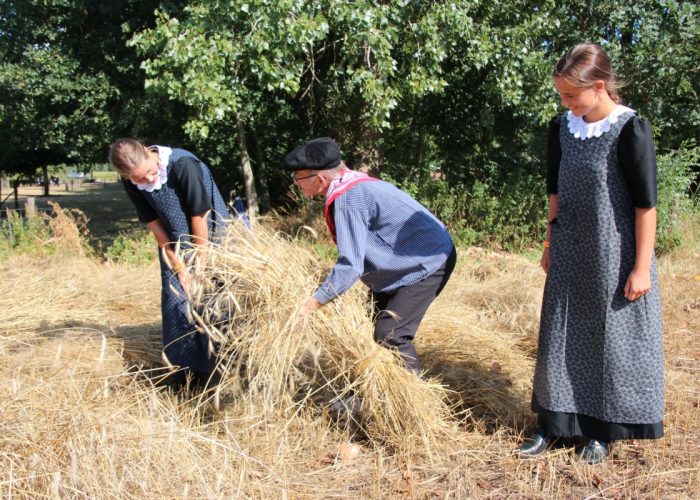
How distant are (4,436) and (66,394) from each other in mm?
427

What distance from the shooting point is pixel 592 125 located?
2424 millimetres

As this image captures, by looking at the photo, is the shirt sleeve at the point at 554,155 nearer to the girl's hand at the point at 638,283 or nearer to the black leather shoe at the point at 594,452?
the girl's hand at the point at 638,283

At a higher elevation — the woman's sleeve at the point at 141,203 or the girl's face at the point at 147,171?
the girl's face at the point at 147,171

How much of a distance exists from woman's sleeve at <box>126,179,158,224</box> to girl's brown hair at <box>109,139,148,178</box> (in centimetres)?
25

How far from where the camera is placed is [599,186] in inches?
94.9

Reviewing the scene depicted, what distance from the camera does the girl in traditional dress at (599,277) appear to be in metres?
2.34

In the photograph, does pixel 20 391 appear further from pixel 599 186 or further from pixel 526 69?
pixel 526 69

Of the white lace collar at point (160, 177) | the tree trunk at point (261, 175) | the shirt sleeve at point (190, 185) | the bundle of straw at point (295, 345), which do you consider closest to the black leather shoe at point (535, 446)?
the bundle of straw at point (295, 345)

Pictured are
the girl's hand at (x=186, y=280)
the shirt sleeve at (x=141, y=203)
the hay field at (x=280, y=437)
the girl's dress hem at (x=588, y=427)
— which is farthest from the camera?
the shirt sleeve at (x=141, y=203)

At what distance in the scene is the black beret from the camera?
2.59 metres

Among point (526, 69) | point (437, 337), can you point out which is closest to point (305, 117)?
point (526, 69)

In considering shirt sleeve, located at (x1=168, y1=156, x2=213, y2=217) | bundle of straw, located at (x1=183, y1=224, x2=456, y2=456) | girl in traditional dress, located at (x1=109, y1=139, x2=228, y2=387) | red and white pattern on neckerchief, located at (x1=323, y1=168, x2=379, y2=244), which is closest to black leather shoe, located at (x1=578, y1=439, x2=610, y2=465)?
bundle of straw, located at (x1=183, y1=224, x2=456, y2=456)

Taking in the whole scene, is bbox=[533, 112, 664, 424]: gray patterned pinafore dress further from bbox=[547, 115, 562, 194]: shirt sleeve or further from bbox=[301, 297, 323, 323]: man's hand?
bbox=[301, 297, 323, 323]: man's hand

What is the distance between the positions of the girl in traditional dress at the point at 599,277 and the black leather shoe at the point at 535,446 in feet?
0.21
